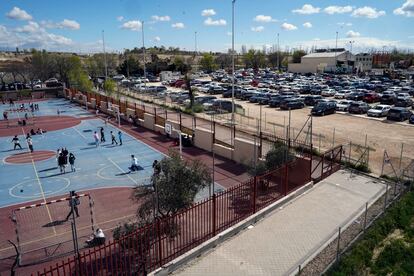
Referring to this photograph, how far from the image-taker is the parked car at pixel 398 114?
1512 inches

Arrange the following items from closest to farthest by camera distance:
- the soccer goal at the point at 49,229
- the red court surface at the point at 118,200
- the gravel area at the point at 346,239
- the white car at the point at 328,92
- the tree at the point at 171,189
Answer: the gravel area at the point at 346,239
the tree at the point at 171,189
the soccer goal at the point at 49,229
the red court surface at the point at 118,200
the white car at the point at 328,92

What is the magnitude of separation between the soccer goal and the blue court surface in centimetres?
262

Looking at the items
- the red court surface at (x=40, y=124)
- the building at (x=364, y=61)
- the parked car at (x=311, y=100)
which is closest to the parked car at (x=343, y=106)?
the parked car at (x=311, y=100)

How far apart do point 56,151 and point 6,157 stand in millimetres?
3751

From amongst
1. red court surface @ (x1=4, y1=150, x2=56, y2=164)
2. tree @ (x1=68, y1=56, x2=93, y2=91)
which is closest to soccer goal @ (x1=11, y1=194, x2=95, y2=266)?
red court surface @ (x1=4, y1=150, x2=56, y2=164)

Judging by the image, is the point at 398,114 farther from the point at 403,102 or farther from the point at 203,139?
the point at 203,139

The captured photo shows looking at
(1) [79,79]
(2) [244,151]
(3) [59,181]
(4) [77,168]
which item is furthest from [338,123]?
(1) [79,79]

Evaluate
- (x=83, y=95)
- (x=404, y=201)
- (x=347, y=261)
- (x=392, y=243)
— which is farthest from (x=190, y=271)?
(x=83, y=95)

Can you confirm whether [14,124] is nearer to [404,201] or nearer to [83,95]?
[83,95]

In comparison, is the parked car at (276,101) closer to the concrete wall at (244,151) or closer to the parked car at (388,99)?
the parked car at (388,99)

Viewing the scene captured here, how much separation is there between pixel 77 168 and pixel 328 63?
105 meters

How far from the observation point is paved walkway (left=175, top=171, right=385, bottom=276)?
36.5 feet

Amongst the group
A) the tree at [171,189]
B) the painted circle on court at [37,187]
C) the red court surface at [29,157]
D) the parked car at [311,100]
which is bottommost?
the painted circle on court at [37,187]

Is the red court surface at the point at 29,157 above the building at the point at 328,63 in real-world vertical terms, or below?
below
